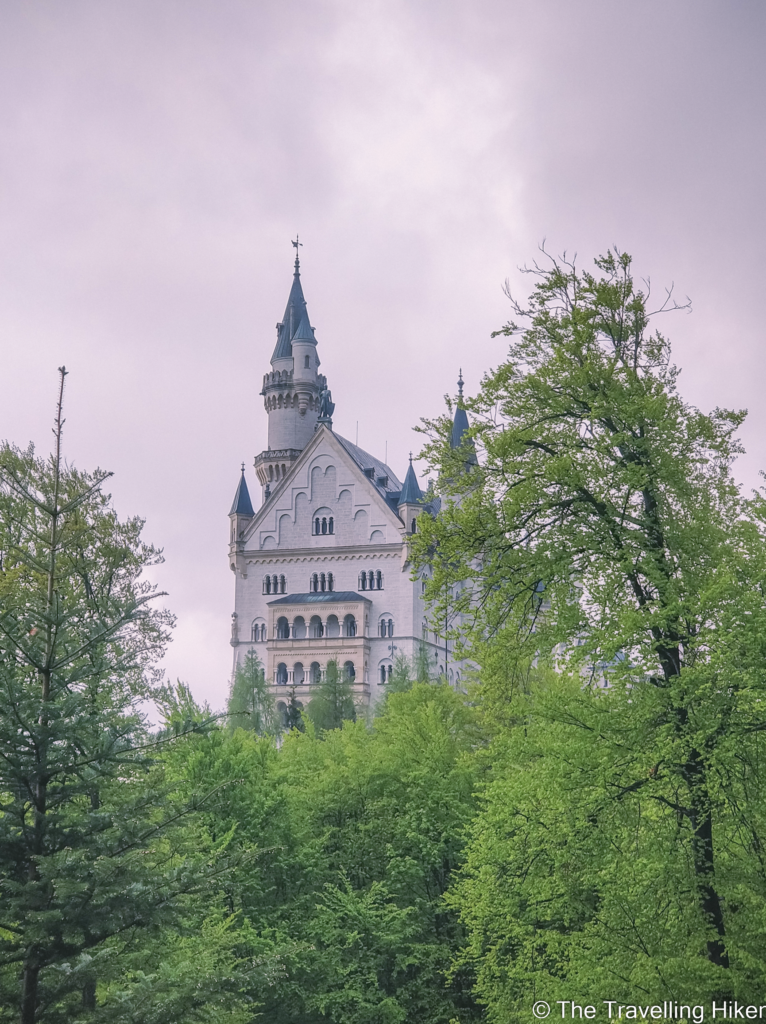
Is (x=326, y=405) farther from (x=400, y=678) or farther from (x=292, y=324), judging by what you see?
(x=400, y=678)

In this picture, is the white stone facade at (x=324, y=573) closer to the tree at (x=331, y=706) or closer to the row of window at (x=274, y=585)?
the row of window at (x=274, y=585)

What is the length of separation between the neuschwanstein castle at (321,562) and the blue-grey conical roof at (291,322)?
335 centimetres

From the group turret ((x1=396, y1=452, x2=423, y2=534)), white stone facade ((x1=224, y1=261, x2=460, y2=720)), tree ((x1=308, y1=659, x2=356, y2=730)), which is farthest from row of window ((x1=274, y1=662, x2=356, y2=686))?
turret ((x1=396, y1=452, x2=423, y2=534))

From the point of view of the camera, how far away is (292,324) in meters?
105

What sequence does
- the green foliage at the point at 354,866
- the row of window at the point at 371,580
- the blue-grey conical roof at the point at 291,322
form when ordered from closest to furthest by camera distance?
the green foliage at the point at 354,866
the row of window at the point at 371,580
the blue-grey conical roof at the point at 291,322

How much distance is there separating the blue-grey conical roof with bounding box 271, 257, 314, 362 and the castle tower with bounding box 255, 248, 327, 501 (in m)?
0.09

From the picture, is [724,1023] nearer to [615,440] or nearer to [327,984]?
[615,440]

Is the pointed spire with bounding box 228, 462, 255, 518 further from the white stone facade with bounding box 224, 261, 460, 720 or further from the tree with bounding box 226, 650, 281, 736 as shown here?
the tree with bounding box 226, 650, 281, 736

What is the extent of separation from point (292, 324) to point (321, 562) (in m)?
23.5

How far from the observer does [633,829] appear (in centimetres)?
1538

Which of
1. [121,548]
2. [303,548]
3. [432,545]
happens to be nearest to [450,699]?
[121,548]

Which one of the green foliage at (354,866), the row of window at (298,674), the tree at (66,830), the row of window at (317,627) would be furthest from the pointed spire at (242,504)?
the tree at (66,830)

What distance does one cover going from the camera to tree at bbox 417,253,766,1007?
48.3 ft

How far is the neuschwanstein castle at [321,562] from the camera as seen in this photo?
300 ft
